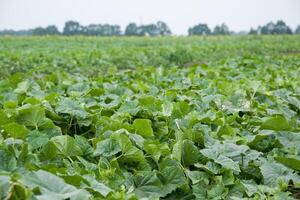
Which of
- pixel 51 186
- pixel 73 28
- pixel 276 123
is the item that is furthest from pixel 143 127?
pixel 73 28

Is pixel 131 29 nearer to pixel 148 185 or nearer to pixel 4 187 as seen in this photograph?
pixel 148 185

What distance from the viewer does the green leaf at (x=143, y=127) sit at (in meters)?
2.17

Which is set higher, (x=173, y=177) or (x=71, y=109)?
(x=71, y=109)

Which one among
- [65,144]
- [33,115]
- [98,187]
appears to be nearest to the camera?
[98,187]

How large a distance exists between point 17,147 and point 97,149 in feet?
1.16

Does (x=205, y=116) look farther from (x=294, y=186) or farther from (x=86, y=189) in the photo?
(x=86, y=189)

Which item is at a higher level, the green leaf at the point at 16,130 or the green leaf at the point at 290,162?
the green leaf at the point at 16,130

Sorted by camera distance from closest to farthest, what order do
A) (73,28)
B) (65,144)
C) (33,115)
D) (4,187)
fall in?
(4,187), (65,144), (33,115), (73,28)

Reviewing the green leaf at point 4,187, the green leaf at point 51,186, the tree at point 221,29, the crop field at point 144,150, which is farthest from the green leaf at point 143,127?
the tree at point 221,29

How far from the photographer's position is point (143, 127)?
2.19m

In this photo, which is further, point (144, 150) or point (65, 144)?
point (144, 150)

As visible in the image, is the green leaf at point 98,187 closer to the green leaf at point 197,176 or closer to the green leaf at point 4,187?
the green leaf at point 4,187

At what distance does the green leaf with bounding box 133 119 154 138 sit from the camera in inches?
85.4

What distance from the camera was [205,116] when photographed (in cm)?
252
